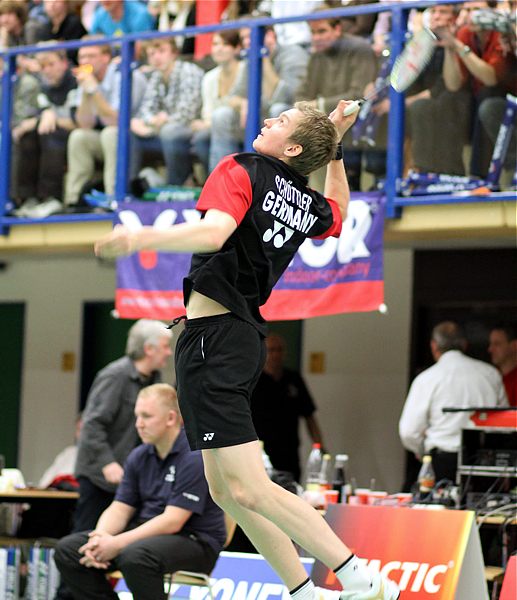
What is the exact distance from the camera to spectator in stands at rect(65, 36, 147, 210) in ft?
34.5

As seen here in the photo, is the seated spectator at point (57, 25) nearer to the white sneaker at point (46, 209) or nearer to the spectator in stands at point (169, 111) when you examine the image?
the spectator in stands at point (169, 111)

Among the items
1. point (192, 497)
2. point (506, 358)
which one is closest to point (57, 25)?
point (506, 358)

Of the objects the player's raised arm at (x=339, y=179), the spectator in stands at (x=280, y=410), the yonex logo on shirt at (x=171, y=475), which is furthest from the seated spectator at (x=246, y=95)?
the player's raised arm at (x=339, y=179)

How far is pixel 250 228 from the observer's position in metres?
5.00

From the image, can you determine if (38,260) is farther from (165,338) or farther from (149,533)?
(149,533)

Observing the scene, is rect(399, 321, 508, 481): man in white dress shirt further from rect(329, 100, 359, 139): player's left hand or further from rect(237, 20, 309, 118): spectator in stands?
rect(329, 100, 359, 139): player's left hand

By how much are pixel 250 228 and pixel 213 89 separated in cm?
512

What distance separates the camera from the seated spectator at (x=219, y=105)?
984 centimetres

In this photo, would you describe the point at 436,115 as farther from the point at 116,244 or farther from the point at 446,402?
the point at 116,244

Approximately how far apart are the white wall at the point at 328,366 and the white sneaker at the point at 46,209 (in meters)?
1.56

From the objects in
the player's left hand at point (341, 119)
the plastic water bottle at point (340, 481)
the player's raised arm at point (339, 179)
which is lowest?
the plastic water bottle at point (340, 481)

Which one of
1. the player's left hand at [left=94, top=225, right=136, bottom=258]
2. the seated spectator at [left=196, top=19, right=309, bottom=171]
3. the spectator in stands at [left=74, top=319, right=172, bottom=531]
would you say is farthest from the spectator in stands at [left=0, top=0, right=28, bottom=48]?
the player's left hand at [left=94, top=225, right=136, bottom=258]

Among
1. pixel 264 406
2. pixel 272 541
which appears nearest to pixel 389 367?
pixel 264 406

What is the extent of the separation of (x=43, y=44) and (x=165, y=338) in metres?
3.50
